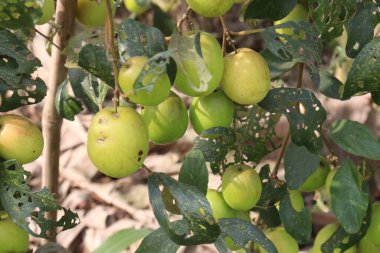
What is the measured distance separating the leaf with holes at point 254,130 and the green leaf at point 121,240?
559 millimetres

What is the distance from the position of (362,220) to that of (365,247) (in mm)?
136

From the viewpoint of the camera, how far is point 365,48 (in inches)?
37.1

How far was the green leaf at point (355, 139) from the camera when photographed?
3.33 feet

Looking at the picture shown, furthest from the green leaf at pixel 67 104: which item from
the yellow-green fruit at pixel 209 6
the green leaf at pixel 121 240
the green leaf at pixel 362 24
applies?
the green leaf at pixel 121 240

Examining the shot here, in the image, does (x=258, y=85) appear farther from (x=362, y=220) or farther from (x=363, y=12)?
(x=362, y=220)

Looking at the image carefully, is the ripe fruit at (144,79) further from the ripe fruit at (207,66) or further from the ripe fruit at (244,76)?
the ripe fruit at (244,76)

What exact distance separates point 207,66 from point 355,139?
35 centimetres

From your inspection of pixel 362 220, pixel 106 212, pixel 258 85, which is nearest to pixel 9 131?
pixel 258 85

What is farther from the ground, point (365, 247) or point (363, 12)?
point (363, 12)

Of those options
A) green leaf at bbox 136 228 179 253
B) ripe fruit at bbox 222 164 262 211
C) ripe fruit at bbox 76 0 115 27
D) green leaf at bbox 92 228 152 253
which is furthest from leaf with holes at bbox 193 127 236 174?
green leaf at bbox 92 228 152 253

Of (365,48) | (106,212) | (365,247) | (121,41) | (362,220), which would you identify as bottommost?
(106,212)

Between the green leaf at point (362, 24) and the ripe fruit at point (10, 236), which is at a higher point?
the green leaf at point (362, 24)

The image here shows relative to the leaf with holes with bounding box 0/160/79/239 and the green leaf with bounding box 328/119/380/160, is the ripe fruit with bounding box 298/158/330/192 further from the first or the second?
the leaf with holes with bounding box 0/160/79/239

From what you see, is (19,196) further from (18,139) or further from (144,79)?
(144,79)
